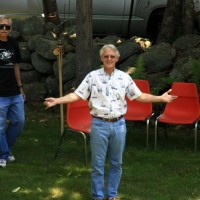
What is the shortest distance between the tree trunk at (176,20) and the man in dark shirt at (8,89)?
15.7ft

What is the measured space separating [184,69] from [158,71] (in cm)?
68

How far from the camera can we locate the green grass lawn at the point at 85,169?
5.89 metres

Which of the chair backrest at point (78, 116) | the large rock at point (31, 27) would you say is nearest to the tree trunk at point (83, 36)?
the chair backrest at point (78, 116)

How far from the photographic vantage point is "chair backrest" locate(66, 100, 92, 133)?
23.8ft

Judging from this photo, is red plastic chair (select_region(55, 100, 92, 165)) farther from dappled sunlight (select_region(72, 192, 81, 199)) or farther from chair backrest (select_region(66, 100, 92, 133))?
dappled sunlight (select_region(72, 192, 81, 199))

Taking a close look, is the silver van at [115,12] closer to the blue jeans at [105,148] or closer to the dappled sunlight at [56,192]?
the dappled sunlight at [56,192]

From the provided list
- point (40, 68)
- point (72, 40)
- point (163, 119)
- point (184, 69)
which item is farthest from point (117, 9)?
point (163, 119)

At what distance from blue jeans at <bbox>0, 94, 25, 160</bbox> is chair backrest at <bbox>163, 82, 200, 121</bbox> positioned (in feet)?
7.89

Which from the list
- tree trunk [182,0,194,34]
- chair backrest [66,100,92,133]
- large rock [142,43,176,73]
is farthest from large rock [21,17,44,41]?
chair backrest [66,100,92,133]

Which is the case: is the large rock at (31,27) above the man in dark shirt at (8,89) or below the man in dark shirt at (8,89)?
below

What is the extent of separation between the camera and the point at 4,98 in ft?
21.5

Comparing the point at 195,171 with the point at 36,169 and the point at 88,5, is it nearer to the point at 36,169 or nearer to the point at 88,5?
the point at 36,169

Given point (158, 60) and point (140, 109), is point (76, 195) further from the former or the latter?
point (158, 60)

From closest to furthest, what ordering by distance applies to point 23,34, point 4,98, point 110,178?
point 110,178, point 4,98, point 23,34
